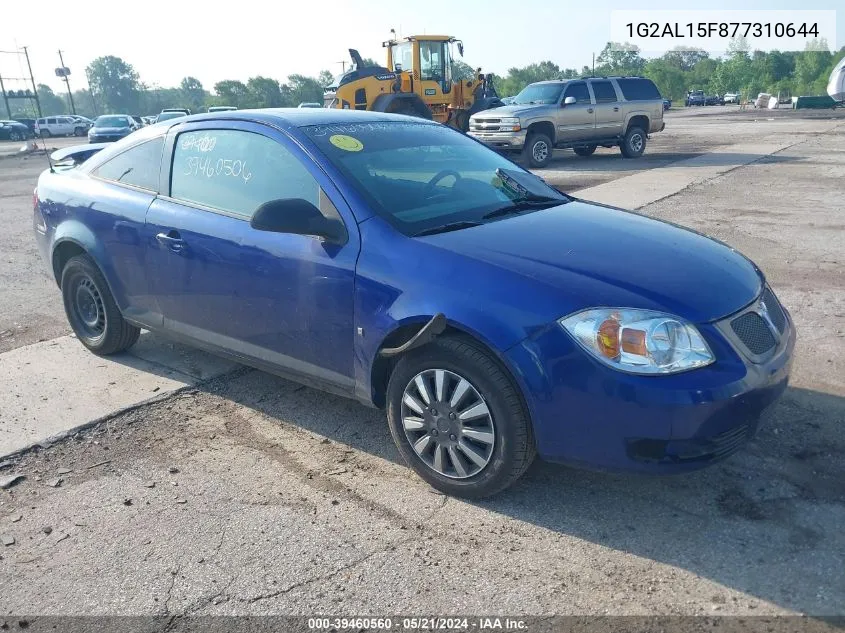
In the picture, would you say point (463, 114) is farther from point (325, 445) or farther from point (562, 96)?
point (325, 445)

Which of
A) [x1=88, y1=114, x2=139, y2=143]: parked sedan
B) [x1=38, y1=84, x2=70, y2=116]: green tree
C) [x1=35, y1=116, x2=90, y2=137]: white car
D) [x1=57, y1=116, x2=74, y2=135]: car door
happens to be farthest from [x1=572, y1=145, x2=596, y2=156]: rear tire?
[x1=38, y1=84, x2=70, y2=116]: green tree

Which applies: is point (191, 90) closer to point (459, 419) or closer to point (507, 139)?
point (507, 139)

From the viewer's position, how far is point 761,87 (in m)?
91.2

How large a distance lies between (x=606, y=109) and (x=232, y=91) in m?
94.2

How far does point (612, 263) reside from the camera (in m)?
3.31

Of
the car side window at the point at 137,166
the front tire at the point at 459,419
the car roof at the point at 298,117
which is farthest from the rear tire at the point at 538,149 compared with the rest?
the front tire at the point at 459,419

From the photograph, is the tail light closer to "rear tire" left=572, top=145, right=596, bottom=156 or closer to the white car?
"rear tire" left=572, top=145, right=596, bottom=156

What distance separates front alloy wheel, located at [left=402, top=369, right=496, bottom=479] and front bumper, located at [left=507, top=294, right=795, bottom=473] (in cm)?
26

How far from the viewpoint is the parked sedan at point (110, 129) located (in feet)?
120

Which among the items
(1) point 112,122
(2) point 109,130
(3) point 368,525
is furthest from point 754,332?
(1) point 112,122

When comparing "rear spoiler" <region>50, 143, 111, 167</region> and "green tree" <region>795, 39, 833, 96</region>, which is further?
"green tree" <region>795, 39, 833, 96</region>

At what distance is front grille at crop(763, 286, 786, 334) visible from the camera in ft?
11.3

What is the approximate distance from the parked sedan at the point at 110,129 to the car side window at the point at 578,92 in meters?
25.5

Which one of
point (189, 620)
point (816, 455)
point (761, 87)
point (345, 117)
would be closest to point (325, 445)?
point (189, 620)
